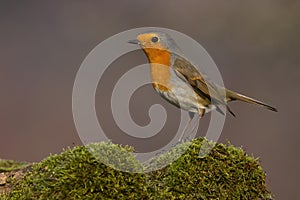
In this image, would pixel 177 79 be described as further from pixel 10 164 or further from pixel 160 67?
pixel 10 164

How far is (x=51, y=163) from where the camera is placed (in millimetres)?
4258

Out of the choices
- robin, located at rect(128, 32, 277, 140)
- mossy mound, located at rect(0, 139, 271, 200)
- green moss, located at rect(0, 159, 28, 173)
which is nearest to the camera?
mossy mound, located at rect(0, 139, 271, 200)

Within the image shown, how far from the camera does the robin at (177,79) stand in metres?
4.89

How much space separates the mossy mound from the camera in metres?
3.94

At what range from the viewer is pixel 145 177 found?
4.18 metres

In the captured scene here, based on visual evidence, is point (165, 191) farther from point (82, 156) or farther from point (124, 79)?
point (124, 79)

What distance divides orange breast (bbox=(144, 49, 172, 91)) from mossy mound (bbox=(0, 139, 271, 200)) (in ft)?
2.25

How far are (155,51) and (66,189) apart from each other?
175 cm

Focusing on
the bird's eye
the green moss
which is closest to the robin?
the bird's eye

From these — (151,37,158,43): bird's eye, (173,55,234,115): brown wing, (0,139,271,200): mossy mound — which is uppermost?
(151,37,158,43): bird's eye

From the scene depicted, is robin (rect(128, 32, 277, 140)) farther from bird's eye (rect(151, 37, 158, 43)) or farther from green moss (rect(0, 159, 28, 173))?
green moss (rect(0, 159, 28, 173))

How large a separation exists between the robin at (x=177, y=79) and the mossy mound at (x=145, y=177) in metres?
0.49

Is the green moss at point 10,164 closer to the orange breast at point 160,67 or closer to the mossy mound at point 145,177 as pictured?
the mossy mound at point 145,177

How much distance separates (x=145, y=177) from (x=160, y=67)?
4.18 ft
